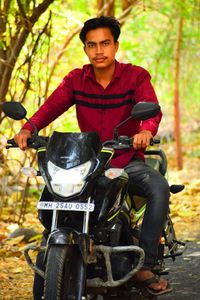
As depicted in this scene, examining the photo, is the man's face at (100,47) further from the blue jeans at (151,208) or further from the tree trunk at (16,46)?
the tree trunk at (16,46)

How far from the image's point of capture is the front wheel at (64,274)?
357cm

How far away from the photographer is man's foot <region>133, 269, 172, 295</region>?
4.34 metres

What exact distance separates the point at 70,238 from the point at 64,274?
23 cm

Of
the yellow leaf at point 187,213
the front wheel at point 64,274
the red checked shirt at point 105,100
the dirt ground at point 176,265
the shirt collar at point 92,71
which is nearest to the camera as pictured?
the front wheel at point 64,274

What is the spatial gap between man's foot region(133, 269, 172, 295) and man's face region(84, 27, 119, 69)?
150 centimetres

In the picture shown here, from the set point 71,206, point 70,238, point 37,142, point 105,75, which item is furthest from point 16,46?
point 70,238

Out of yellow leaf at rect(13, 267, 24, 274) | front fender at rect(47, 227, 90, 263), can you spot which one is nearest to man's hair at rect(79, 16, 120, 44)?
front fender at rect(47, 227, 90, 263)

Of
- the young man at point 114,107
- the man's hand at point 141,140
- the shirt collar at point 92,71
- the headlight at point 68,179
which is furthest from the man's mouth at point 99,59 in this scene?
the headlight at point 68,179

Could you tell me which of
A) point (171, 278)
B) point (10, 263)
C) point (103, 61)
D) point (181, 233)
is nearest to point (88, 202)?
point (103, 61)

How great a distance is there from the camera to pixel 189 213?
31.1 feet

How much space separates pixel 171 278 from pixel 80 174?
2554mm

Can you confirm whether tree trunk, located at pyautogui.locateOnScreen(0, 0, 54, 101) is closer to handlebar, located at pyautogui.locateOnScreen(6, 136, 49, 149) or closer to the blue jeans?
handlebar, located at pyautogui.locateOnScreen(6, 136, 49, 149)

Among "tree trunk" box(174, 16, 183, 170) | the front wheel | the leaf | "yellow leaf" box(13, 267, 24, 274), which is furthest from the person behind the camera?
"tree trunk" box(174, 16, 183, 170)

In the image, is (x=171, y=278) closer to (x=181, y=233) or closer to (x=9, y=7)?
(x=181, y=233)
